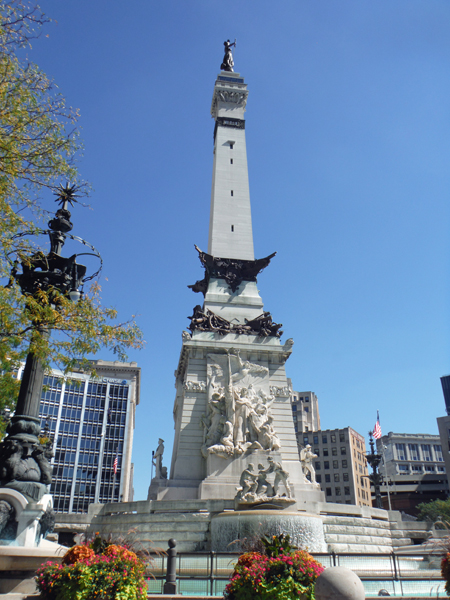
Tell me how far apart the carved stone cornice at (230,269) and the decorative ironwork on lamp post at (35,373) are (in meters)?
19.3

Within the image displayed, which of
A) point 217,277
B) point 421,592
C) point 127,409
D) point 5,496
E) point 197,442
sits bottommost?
point 421,592

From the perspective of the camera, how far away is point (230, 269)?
1289 inches

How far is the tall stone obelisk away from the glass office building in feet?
145

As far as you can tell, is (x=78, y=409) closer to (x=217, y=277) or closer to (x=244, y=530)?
(x=217, y=277)

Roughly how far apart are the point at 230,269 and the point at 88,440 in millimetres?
58111

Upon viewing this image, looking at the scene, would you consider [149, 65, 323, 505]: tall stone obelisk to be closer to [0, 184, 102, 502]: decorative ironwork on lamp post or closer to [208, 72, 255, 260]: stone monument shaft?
[208, 72, 255, 260]: stone monument shaft

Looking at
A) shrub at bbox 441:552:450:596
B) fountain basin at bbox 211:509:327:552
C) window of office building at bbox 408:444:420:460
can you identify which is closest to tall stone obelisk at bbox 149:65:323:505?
fountain basin at bbox 211:509:327:552

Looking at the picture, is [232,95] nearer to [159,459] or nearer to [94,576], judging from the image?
[159,459]

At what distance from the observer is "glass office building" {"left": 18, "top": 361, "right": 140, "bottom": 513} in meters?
74.5

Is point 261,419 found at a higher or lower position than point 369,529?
higher

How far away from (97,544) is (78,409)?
77382 millimetres

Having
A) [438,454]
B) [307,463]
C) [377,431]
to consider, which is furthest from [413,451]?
[307,463]

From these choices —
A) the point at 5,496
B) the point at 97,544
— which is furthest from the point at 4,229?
the point at 97,544

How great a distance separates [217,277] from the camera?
32375 millimetres
